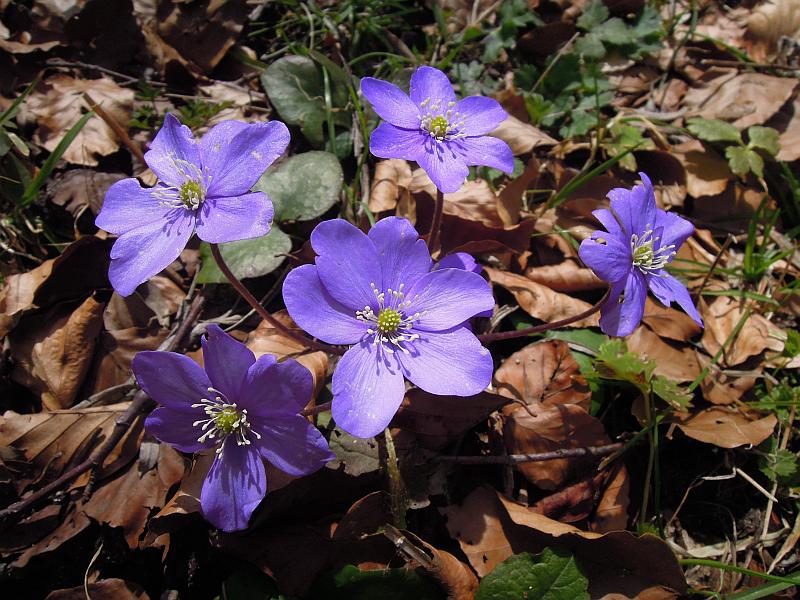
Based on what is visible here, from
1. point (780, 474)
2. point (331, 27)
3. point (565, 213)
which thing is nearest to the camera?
point (780, 474)

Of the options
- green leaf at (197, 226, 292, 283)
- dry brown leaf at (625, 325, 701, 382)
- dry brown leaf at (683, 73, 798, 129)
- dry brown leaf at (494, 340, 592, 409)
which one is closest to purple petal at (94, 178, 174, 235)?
green leaf at (197, 226, 292, 283)

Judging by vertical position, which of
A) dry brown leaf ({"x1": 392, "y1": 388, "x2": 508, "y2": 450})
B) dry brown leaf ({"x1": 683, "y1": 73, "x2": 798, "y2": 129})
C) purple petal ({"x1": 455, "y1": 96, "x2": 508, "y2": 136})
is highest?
purple petal ({"x1": 455, "y1": 96, "x2": 508, "y2": 136})

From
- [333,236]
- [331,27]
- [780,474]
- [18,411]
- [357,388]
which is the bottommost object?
[780,474]

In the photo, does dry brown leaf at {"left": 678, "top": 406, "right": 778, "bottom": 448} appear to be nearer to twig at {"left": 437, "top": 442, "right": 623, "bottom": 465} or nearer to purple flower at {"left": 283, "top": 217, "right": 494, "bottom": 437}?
twig at {"left": 437, "top": 442, "right": 623, "bottom": 465}

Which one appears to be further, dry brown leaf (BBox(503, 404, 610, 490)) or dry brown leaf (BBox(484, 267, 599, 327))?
dry brown leaf (BBox(484, 267, 599, 327))

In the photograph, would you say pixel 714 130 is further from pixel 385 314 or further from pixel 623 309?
pixel 385 314

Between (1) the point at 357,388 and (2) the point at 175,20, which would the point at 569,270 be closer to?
(1) the point at 357,388

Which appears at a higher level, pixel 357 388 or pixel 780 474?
pixel 357 388

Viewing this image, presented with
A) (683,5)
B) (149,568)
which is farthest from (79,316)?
(683,5)
